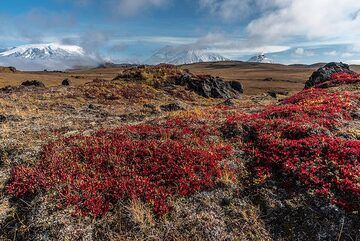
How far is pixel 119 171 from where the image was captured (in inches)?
617

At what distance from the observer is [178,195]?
45.7 ft

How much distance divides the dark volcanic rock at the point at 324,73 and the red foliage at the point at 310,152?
130ft

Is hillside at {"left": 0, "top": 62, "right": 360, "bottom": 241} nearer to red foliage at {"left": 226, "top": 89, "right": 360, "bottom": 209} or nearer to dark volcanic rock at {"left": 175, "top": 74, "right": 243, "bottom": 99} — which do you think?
red foliage at {"left": 226, "top": 89, "right": 360, "bottom": 209}

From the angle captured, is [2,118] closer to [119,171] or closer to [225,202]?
[119,171]

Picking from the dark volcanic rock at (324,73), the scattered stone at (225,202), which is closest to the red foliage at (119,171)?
the scattered stone at (225,202)

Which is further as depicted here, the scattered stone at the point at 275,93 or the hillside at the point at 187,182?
the scattered stone at the point at 275,93

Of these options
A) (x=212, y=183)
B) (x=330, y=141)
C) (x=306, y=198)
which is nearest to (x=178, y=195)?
(x=212, y=183)

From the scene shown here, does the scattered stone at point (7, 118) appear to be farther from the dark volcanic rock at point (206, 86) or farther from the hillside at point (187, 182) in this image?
the dark volcanic rock at point (206, 86)

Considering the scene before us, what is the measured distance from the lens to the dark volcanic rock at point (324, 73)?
60.6 m

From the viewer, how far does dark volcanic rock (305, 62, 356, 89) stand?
6062 cm

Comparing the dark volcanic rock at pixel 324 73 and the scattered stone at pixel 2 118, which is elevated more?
the dark volcanic rock at pixel 324 73

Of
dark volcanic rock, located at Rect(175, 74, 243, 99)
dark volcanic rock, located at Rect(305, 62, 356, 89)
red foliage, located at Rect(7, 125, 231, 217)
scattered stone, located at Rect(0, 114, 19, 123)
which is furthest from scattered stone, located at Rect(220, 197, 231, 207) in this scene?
dark volcanic rock, located at Rect(305, 62, 356, 89)

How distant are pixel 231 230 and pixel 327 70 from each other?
59383mm

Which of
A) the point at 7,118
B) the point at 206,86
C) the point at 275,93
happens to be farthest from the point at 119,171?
the point at 275,93
